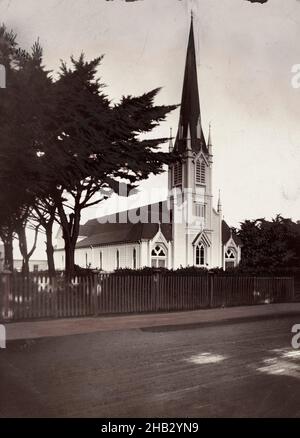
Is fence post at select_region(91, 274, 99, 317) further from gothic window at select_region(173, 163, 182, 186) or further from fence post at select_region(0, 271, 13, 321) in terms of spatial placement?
gothic window at select_region(173, 163, 182, 186)

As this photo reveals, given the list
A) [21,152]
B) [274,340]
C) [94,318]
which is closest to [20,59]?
[21,152]

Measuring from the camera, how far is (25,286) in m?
12.9

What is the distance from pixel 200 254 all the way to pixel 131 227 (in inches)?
256

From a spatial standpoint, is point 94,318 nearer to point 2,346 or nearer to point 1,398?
point 2,346

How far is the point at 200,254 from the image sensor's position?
38.5 meters

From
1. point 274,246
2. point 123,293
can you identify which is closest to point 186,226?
point 274,246

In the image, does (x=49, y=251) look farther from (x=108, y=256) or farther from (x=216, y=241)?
(x=108, y=256)

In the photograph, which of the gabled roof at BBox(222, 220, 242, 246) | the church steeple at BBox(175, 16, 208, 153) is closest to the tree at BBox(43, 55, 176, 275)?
the church steeple at BBox(175, 16, 208, 153)

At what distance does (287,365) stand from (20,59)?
1111cm

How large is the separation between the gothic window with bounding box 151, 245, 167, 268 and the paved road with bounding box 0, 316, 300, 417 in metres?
26.3

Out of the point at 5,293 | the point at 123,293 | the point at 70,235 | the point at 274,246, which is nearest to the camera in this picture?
the point at 5,293

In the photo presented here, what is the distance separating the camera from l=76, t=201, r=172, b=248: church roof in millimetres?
37719

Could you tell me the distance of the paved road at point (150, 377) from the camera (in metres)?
4.84

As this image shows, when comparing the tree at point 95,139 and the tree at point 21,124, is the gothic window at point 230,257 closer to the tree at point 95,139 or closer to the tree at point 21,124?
the tree at point 95,139
